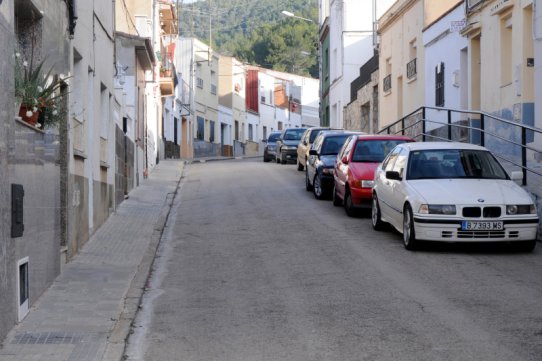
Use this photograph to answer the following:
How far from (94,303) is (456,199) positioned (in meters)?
5.60

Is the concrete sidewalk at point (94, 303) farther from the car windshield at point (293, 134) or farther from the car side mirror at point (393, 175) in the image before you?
the car windshield at point (293, 134)

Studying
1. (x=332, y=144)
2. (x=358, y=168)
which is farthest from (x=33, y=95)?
(x=332, y=144)

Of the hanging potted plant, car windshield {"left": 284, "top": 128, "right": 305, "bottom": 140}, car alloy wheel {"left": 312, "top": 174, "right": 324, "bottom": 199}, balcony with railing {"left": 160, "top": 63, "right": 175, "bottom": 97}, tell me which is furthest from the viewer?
car windshield {"left": 284, "top": 128, "right": 305, "bottom": 140}

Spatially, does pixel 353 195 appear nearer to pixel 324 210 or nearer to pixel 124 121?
pixel 324 210

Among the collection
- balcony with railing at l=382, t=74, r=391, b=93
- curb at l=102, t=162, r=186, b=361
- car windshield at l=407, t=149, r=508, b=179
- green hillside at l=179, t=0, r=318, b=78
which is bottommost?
curb at l=102, t=162, r=186, b=361

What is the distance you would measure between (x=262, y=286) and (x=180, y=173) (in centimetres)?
2097

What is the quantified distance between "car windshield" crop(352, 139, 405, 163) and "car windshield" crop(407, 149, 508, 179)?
4.01m

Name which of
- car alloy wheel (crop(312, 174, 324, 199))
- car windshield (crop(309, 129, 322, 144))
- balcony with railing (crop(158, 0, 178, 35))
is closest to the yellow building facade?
car alloy wheel (crop(312, 174, 324, 199))

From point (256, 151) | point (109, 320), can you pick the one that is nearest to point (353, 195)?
point (109, 320)

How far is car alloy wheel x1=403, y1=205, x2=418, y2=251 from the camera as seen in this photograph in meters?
12.6

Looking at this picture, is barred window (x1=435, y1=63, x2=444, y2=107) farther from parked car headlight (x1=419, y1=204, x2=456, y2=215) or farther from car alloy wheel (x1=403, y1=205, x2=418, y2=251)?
parked car headlight (x1=419, y1=204, x2=456, y2=215)

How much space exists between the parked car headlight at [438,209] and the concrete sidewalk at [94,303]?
4.01m

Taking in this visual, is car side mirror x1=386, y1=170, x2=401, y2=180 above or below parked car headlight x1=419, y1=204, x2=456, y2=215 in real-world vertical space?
above

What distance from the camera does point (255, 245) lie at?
13.5m
